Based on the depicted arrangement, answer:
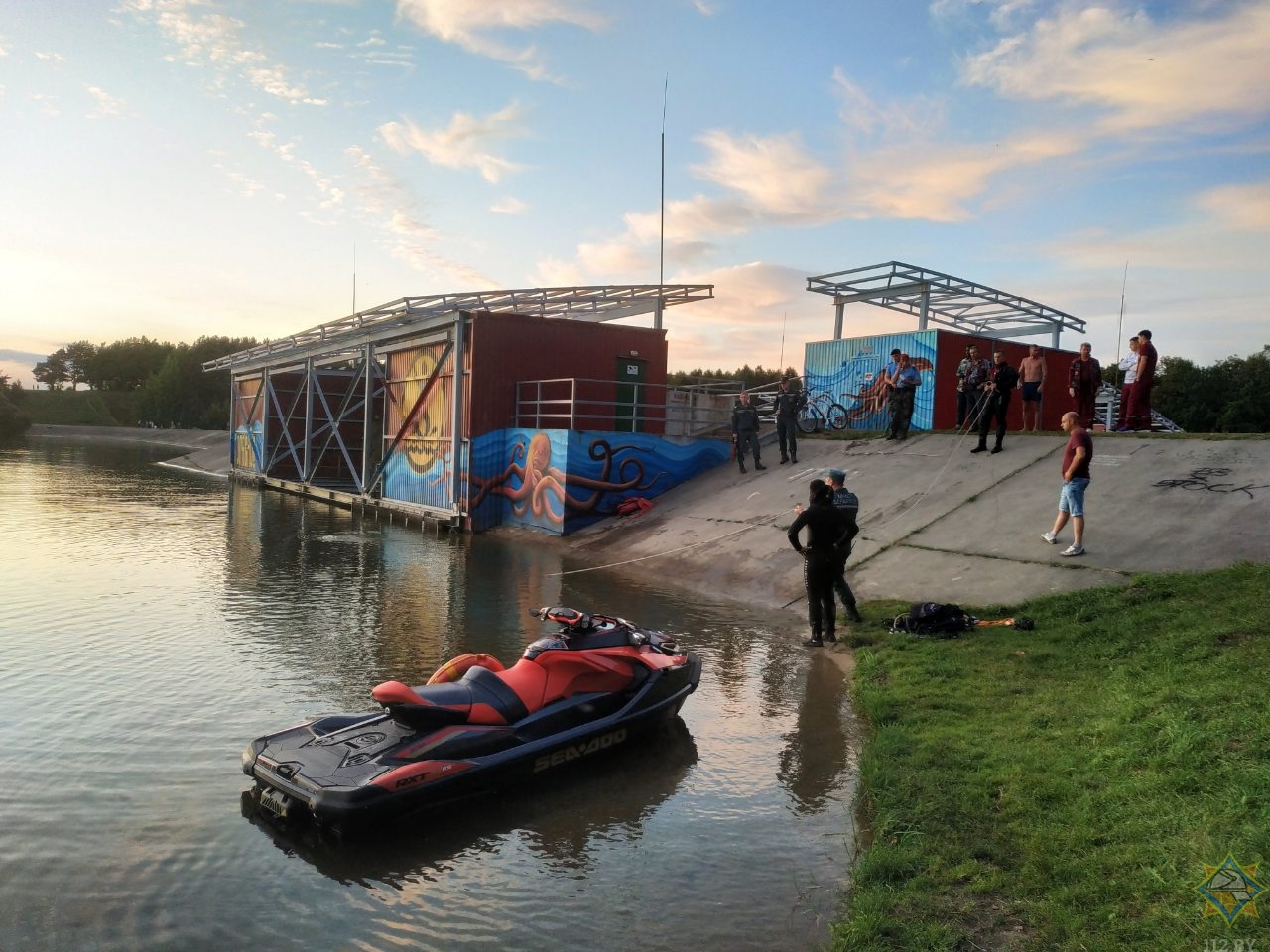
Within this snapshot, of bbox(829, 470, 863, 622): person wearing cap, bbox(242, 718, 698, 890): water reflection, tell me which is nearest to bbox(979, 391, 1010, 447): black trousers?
bbox(829, 470, 863, 622): person wearing cap

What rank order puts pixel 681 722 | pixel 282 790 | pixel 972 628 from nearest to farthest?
pixel 282 790, pixel 681 722, pixel 972 628

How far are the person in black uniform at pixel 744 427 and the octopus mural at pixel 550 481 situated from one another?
226 centimetres

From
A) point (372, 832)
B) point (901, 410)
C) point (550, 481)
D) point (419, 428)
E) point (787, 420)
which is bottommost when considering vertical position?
point (372, 832)

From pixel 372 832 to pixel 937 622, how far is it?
734cm

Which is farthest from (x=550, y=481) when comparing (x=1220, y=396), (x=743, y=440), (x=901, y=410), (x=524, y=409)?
(x=1220, y=396)

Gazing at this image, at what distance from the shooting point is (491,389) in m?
24.1

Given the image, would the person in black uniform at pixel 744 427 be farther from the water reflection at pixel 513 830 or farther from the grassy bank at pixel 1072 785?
the water reflection at pixel 513 830

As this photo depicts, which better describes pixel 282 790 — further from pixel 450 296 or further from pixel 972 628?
pixel 450 296

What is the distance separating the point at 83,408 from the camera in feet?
394

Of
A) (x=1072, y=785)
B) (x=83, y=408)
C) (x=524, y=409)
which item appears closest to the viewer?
(x=1072, y=785)

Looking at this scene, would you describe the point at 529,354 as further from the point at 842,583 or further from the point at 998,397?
the point at 842,583

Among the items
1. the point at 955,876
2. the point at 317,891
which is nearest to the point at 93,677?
the point at 317,891

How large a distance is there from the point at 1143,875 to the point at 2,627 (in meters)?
12.6

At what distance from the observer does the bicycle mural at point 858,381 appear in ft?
77.2
